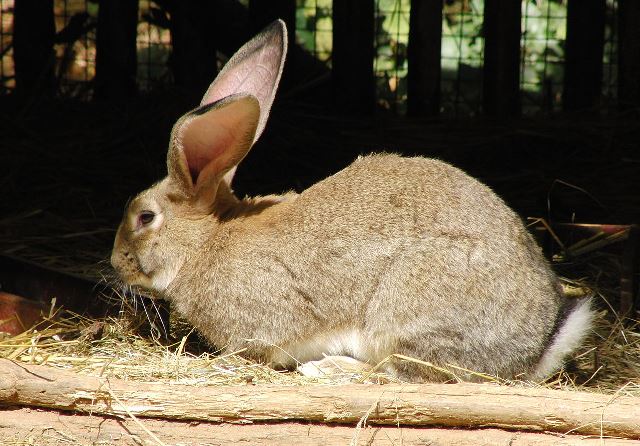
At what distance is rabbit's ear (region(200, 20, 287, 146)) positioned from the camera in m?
4.57

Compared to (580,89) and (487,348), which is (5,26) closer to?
(580,89)

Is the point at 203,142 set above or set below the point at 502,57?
below

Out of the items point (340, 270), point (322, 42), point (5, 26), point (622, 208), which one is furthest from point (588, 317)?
point (5, 26)

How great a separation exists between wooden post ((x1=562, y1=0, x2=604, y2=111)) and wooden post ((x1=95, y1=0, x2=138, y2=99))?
3.03 metres

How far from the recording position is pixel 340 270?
410 cm

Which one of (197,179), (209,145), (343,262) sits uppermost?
(209,145)

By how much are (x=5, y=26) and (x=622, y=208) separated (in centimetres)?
563

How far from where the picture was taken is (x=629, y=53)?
6684 mm

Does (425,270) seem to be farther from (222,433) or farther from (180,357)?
(180,357)

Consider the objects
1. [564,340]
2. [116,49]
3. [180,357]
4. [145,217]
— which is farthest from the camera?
[116,49]

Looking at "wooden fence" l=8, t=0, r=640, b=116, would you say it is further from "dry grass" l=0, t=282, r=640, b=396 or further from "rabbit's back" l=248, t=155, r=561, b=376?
"rabbit's back" l=248, t=155, r=561, b=376

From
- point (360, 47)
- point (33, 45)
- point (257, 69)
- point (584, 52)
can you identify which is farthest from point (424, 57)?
point (33, 45)

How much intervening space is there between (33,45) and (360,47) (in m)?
2.32

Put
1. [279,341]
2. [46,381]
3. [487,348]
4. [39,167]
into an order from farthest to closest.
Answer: [39,167]
[279,341]
[487,348]
[46,381]
